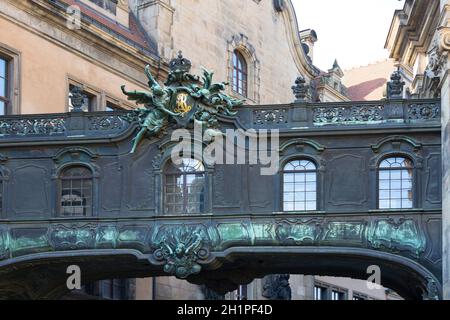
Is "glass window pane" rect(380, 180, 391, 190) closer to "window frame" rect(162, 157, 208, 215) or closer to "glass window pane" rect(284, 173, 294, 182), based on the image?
"glass window pane" rect(284, 173, 294, 182)

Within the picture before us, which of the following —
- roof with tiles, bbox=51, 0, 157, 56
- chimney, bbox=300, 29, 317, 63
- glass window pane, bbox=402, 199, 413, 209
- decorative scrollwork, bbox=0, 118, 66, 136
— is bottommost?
glass window pane, bbox=402, 199, 413, 209

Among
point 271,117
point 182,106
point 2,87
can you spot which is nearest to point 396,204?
point 271,117

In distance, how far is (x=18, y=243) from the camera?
109 ft

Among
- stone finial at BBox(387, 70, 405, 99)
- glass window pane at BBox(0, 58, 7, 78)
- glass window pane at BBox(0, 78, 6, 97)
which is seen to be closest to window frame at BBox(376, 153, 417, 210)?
stone finial at BBox(387, 70, 405, 99)

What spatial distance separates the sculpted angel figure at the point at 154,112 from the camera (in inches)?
1303

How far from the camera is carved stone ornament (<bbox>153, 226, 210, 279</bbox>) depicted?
106ft

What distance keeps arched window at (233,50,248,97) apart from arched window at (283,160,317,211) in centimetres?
1823

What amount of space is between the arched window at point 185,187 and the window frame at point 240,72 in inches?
707

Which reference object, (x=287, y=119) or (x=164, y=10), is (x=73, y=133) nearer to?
(x=287, y=119)

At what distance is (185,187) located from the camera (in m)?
33.0

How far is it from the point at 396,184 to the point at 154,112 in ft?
20.6

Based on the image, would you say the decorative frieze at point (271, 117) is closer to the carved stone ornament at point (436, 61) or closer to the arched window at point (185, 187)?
the arched window at point (185, 187)

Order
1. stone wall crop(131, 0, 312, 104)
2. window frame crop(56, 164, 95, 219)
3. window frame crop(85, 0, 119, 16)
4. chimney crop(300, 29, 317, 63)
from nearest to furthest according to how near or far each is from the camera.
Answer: window frame crop(56, 164, 95, 219)
window frame crop(85, 0, 119, 16)
stone wall crop(131, 0, 312, 104)
chimney crop(300, 29, 317, 63)
